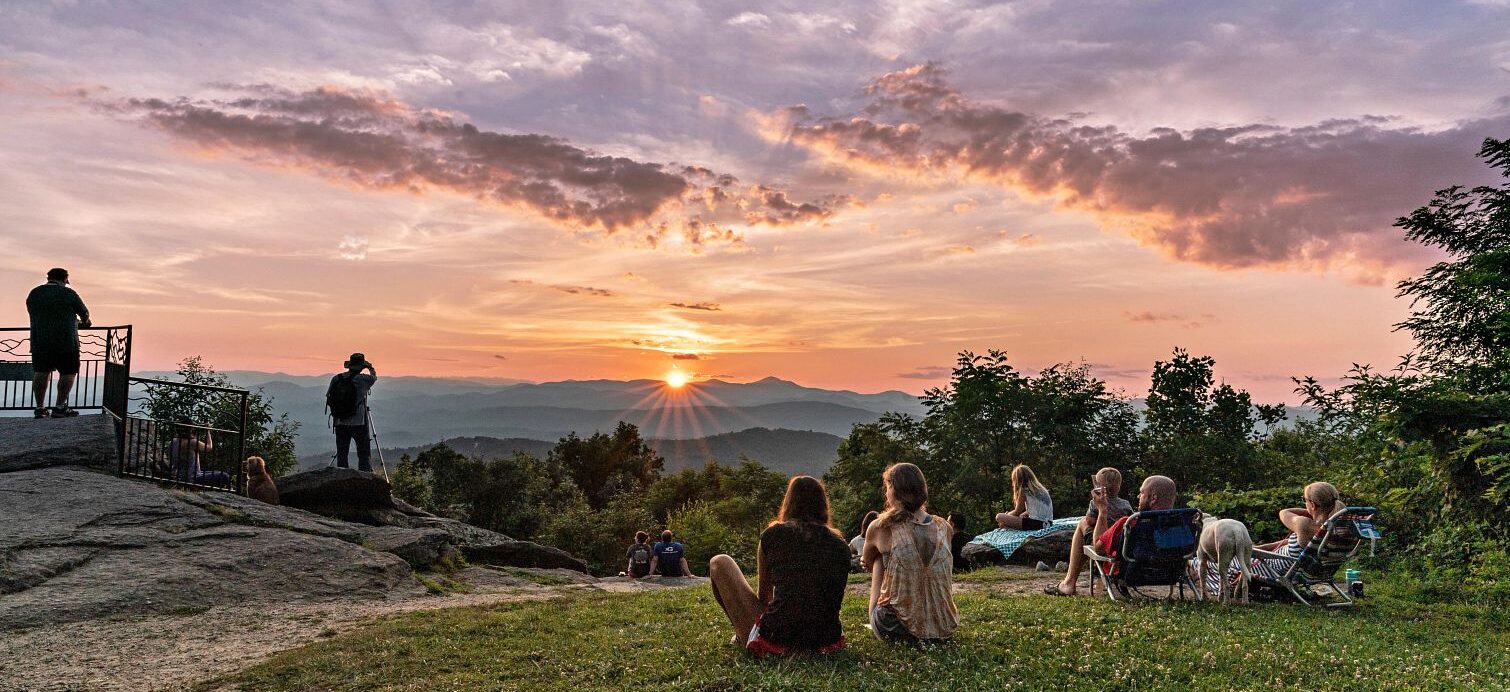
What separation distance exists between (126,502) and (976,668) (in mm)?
12678

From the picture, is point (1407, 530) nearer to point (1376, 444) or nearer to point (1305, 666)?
point (1376, 444)

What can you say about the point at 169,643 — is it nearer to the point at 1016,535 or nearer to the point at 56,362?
the point at 56,362

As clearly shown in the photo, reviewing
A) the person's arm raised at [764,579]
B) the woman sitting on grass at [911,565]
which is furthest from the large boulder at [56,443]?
the woman sitting on grass at [911,565]

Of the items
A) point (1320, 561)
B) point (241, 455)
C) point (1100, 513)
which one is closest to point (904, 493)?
point (1100, 513)

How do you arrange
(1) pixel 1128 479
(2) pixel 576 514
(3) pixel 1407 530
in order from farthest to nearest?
(2) pixel 576 514
(1) pixel 1128 479
(3) pixel 1407 530

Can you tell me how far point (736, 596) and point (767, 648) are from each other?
47 cm

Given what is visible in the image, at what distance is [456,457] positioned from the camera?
169 feet

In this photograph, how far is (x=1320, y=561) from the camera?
9789mm

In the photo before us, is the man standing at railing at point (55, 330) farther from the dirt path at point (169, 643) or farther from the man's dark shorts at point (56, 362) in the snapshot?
the dirt path at point (169, 643)

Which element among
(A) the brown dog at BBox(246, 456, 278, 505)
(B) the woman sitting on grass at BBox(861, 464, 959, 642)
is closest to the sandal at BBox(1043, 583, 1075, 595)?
(B) the woman sitting on grass at BBox(861, 464, 959, 642)

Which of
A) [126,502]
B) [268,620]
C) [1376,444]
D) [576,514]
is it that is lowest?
[576,514]

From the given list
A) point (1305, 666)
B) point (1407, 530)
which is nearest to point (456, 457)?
point (1407, 530)

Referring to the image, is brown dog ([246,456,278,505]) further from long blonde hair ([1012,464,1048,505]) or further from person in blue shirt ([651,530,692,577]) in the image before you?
long blonde hair ([1012,464,1048,505])

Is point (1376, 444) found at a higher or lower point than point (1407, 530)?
higher
